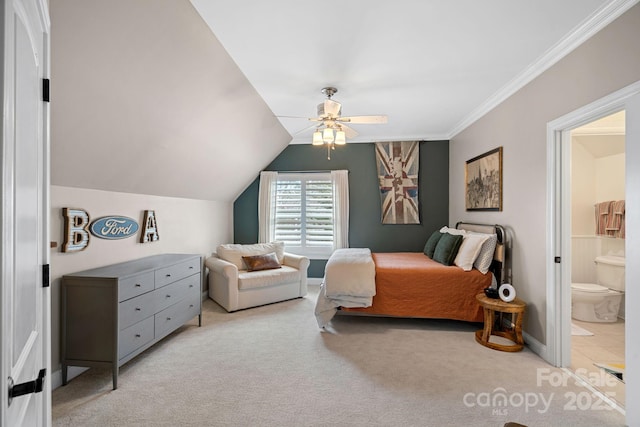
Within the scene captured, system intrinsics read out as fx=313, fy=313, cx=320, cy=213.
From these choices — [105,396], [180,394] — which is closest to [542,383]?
[180,394]

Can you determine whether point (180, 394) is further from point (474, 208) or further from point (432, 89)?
point (474, 208)

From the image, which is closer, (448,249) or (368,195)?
(448,249)

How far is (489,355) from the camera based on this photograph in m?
2.91

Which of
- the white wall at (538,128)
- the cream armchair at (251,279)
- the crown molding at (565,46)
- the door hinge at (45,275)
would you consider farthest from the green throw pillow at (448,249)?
the door hinge at (45,275)

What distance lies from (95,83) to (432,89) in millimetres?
3036

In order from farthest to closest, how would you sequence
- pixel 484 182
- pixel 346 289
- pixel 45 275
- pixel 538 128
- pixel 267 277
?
1. pixel 267 277
2. pixel 484 182
3. pixel 346 289
4. pixel 538 128
5. pixel 45 275

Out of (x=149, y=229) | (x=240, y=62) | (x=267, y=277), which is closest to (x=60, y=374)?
(x=149, y=229)

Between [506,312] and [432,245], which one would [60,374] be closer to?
[506,312]

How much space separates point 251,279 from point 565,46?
401cm

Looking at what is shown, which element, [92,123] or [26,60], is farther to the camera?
[92,123]

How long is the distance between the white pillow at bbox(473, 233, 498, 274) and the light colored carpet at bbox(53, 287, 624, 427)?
0.75 meters

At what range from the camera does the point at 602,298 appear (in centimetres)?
364

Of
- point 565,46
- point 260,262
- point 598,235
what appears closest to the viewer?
point 565,46

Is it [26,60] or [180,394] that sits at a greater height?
[26,60]
